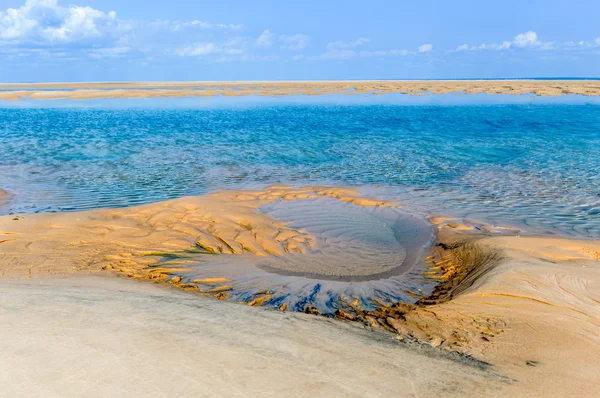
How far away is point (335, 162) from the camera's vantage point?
18.1 m

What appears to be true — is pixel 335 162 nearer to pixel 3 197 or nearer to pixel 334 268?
pixel 334 268

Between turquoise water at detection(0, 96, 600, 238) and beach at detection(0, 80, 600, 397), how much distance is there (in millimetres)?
140

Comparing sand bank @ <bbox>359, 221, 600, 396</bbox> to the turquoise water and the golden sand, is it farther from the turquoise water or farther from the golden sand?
Answer: the golden sand

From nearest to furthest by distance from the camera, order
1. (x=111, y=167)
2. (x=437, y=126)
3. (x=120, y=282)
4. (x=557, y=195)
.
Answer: (x=120, y=282) < (x=557, y=195) < (x=111, y=167) < (x=437, y=126)

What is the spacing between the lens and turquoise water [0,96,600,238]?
12.2m

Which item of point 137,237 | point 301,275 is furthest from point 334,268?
point 137,237

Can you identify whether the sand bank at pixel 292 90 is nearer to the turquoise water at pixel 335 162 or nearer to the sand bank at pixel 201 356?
the turquoise water at pixel 335 162

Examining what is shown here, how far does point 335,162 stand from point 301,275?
11.0 m

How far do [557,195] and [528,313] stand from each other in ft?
27.1

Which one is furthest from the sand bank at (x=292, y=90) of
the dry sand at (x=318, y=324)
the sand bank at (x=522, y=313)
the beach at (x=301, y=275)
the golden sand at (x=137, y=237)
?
the dry sand at (x=318, y=324)

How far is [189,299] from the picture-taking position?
5.94 metres

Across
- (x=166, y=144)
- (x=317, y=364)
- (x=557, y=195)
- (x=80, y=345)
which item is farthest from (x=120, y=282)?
(x=166, y=144)

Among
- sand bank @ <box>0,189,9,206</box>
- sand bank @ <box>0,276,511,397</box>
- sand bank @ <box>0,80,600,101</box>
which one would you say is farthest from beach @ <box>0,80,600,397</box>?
sand bank @ <box>0,80,600,101</box>

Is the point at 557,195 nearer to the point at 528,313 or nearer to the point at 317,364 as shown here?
the point at 528,313
